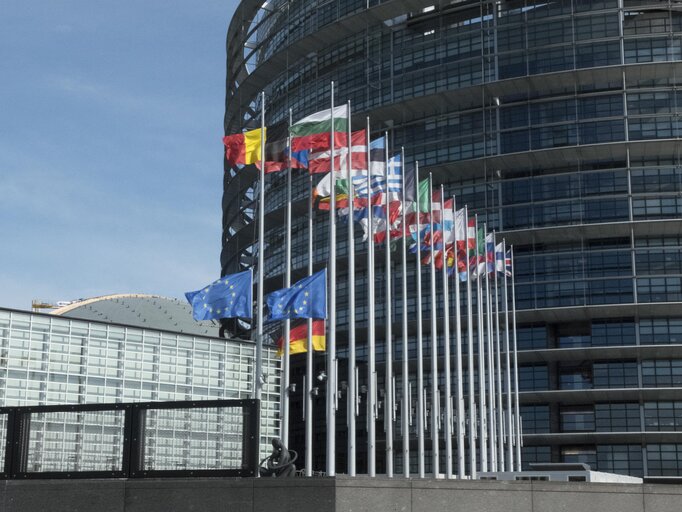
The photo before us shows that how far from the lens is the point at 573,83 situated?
291 ft

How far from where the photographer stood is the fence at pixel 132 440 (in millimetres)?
22719

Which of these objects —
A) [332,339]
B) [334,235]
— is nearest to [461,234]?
[334,235]

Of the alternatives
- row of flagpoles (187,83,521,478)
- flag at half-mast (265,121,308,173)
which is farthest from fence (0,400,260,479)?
flag at half-mast (265,121,308,173)

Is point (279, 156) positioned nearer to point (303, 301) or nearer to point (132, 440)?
point (303, 301)

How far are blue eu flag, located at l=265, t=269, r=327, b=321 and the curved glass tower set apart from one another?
46.2m

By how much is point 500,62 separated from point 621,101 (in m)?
10.2

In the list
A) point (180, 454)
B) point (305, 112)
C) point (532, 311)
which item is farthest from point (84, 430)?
point (305, 112)

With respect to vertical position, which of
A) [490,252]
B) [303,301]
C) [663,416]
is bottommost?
[663,416]

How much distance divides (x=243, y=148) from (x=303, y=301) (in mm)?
6318

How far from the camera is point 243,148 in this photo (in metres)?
42.0

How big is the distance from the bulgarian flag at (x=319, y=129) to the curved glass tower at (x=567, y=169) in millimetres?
43702

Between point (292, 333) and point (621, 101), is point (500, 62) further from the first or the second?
point (292, 333)

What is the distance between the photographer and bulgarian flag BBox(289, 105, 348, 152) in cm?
4353

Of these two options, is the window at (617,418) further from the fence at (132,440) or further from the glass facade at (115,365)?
the fence at (132,440)
